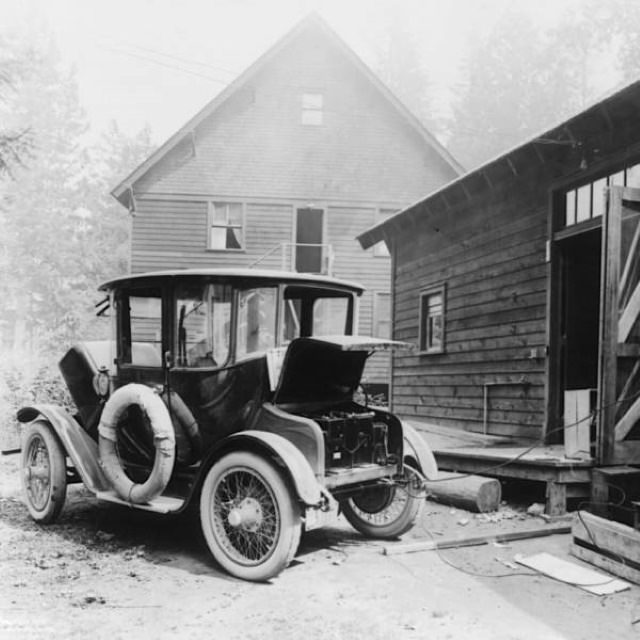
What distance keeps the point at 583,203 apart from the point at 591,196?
170mm

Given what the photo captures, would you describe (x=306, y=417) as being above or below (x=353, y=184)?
below

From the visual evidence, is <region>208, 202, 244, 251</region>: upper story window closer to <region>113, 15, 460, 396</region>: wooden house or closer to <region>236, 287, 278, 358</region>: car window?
<region>113, 15, 460, 396</region>: wooden house

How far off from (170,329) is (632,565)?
12.6ft

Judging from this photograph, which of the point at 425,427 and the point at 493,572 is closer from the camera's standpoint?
the point at 493,572

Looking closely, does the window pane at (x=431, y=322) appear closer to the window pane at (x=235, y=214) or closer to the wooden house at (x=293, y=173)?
the wooden house at (x=293, y=173)

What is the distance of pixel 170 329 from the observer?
230 inches

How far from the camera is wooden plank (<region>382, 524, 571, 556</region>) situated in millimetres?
5734

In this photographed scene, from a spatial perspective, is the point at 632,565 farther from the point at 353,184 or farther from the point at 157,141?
the point at 157,141

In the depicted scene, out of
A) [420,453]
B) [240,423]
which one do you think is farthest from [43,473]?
[420,453]

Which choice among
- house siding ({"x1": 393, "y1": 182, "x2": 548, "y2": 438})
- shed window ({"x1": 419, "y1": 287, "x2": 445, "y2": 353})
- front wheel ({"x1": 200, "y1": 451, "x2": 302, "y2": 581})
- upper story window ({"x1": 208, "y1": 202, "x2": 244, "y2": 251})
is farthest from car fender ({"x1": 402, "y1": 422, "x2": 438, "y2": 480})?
upper story window ({"x1": 208, "y1": 202, "x2": 244, "y2": 251})

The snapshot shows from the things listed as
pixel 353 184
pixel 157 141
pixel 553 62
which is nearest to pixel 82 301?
pixel 157 141

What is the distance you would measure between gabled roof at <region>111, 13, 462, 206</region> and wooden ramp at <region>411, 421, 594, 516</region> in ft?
45.8

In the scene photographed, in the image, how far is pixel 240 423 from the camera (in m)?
5.65

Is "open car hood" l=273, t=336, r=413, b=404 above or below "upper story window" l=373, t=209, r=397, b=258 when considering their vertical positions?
below
